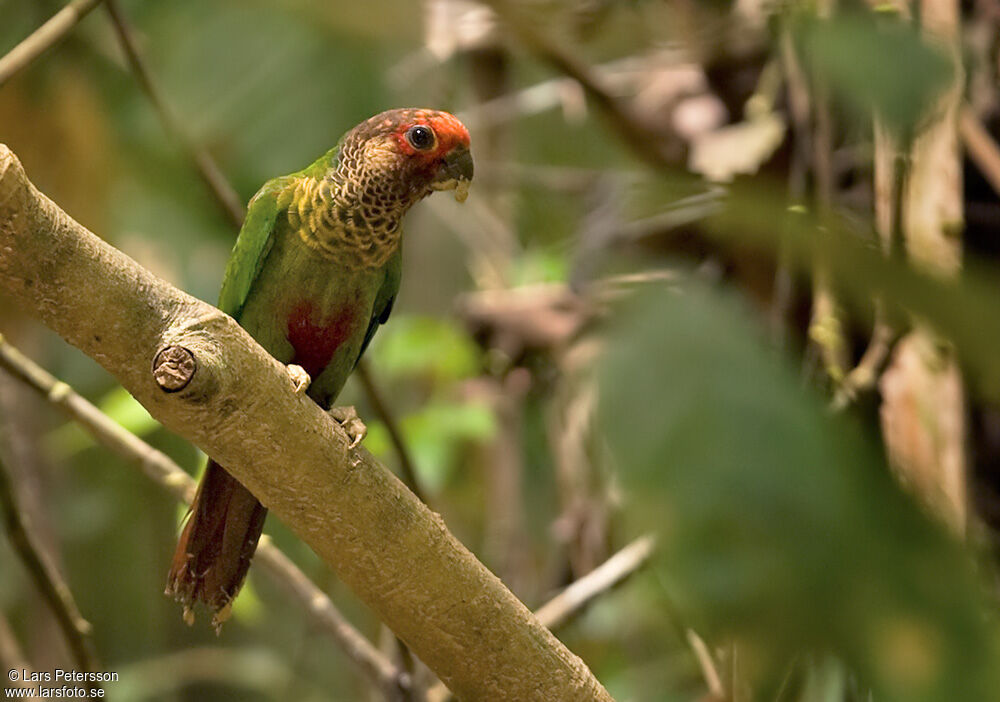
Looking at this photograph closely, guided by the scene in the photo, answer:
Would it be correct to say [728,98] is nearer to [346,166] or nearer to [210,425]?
[346,166]

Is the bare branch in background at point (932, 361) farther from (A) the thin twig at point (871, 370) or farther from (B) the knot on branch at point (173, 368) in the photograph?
(B) the knot on branch at point (173, 368)

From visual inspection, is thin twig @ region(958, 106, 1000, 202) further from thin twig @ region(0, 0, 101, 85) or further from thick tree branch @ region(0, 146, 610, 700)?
thin twig @ region(0, 0, 101, 85)

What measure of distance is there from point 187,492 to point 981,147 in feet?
5.81

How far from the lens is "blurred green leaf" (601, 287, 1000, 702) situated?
0.55 metres

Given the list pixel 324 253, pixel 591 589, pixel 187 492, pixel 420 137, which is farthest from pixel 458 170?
pixel 591 589

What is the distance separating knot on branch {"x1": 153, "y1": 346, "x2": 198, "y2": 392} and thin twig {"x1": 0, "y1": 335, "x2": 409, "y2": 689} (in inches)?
37.6

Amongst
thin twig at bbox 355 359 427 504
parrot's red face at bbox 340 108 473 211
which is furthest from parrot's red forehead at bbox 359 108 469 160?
thin twig at bbox 355 359 427 504

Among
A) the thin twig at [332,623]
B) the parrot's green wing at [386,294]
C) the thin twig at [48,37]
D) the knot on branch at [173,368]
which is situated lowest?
the thin twig at [332,623]

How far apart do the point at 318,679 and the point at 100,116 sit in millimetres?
3109

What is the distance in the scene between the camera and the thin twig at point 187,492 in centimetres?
187

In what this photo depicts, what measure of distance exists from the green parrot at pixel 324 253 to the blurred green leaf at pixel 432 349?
3.03 ft

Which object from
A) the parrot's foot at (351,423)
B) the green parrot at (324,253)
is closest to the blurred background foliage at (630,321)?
the green parrot at (324,253)

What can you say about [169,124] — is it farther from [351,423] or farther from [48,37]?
[351,423]

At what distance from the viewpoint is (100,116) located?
249 cm
